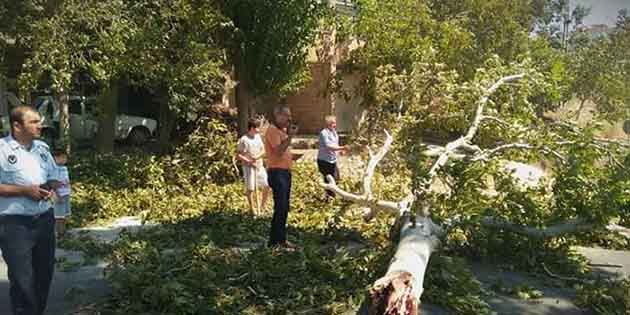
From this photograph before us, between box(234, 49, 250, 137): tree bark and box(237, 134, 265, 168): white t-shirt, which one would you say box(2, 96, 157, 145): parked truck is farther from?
box(237, 134, 265, 168): white t-shirt

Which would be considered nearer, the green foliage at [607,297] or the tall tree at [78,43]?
the green foliage at [607,297]

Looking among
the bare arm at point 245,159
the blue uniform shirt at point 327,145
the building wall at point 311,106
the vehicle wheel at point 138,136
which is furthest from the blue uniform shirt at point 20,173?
the building wall at point 311,106

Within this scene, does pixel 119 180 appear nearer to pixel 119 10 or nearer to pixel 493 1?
pixel 119 10

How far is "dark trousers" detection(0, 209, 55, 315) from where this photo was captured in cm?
398

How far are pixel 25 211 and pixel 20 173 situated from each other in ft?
0.87

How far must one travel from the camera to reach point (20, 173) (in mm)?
4055

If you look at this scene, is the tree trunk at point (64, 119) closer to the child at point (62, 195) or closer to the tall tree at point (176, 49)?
the tall tree at point (176, 49)

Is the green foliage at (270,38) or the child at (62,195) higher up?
the green foliage at (270,38)

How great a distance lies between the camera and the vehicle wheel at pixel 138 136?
17.5 meters

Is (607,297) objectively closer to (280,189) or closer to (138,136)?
(280,189)

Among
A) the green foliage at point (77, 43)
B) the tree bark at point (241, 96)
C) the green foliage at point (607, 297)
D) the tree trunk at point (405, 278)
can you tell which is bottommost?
the green foliage at point (607, 297)

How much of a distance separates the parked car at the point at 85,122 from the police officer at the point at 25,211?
33.9ft

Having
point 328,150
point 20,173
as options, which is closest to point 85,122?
point 328,150

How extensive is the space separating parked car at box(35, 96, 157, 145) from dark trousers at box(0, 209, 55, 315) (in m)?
10.3
